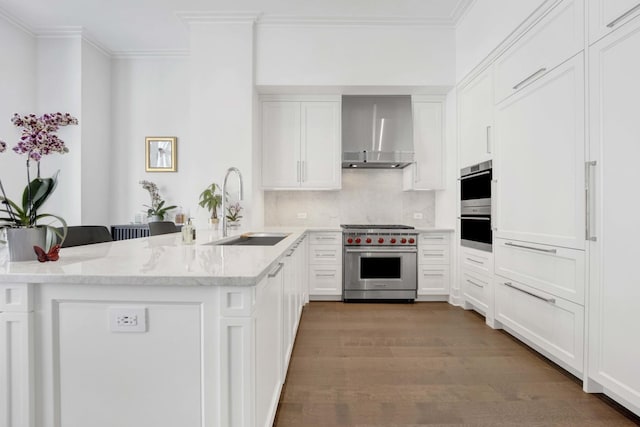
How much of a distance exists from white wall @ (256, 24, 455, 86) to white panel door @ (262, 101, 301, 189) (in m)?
0.37

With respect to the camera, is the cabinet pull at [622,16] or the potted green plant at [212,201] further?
the potted green plant at [212,201]

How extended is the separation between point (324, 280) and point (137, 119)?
10.7 feet

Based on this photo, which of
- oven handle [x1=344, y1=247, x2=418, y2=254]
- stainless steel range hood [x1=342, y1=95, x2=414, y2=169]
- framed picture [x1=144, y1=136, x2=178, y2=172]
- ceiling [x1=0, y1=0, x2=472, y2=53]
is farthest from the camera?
framed picture [x1=144, y1=136, x2=178, y2=172]

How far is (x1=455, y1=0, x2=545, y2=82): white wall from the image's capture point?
8.29 feet

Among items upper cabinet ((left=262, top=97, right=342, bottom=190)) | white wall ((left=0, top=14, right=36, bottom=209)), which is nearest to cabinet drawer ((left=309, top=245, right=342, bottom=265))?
upper cabinet ((left=262, top=97, right=342, bottom=190))

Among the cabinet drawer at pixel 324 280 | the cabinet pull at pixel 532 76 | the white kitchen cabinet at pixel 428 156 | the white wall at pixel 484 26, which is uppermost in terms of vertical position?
the white wall at pixel 484 26

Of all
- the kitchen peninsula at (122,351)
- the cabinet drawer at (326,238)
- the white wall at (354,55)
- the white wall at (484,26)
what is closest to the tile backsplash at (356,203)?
the cabinet drawer at (326,238)

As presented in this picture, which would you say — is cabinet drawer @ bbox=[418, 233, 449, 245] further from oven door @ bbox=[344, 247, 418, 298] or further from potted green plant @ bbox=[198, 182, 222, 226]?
potted green plant @ bbox=[198, 182, 222, 226]

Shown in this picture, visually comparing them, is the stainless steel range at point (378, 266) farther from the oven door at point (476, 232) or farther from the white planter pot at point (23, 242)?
the white planter pot at point (23, 242)

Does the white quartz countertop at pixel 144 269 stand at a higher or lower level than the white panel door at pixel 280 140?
lower

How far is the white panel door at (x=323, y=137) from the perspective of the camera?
4055 mm

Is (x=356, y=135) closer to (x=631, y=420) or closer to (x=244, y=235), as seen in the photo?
(x=244, y=235)

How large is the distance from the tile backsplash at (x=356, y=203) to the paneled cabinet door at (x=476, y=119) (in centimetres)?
100

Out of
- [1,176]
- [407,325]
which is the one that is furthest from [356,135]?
[1,176]
